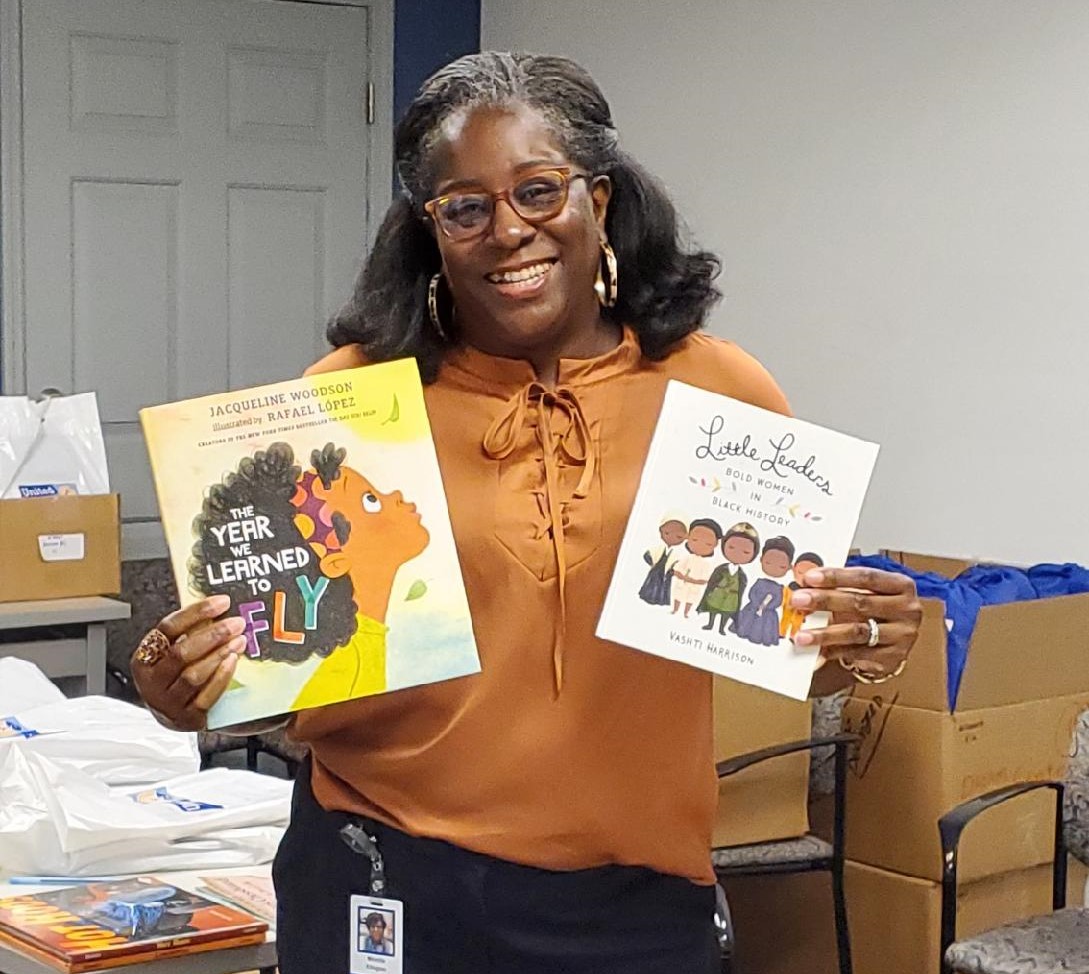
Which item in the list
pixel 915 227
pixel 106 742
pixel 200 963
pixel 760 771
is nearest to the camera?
pixel 200 963

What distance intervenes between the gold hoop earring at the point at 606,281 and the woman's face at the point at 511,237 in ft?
0.17

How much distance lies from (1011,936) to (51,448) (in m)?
2.59

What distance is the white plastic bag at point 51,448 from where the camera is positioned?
420cm

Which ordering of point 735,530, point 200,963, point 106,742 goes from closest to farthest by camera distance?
point 735,530 → point 200,963 → point 106,742

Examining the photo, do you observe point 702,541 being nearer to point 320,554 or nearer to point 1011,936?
point 320,554

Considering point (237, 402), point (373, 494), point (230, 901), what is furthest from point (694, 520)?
point (230, 901)

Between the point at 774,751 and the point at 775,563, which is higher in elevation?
the point at 775,563

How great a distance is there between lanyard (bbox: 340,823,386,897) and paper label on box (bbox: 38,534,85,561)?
2.89m

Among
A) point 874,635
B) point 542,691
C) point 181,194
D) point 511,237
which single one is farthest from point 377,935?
point 181,194

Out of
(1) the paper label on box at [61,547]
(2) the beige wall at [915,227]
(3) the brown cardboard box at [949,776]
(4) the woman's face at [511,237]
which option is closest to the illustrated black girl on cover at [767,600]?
(4) the woman's face at [511,237]

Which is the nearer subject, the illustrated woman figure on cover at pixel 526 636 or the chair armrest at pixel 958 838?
the illustrated woman figure on cover at pixel 526 636

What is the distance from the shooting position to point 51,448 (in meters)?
4.27

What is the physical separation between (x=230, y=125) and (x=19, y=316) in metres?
0.87

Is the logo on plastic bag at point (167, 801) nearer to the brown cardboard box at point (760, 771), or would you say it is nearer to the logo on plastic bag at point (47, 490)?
the brown cardboard box at point (760, 771)
